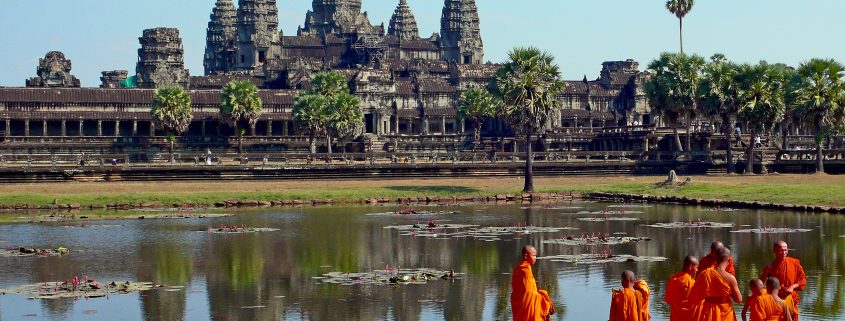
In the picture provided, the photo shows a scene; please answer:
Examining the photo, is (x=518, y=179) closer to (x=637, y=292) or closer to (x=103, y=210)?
(x=103, y=210)

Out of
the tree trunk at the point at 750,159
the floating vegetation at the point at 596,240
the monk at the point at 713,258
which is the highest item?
the tree trunk at the point at 750,159

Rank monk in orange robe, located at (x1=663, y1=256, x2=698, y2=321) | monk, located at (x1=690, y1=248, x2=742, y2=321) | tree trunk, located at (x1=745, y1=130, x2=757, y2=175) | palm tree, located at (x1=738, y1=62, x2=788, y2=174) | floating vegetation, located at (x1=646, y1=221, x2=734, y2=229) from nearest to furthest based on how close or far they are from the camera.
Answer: monk, located at (x1=690, y1=248, x2=742, y2=321)
monk in orange robe, located at (x1=663, y1=256, x2=698, y2=321)
floating vegetation, located at (x1=646, y1=221, x2=734, y2=229)
palm tree, located at (x1=738, y1=62, x2=788, y2=174)
tree trunk, located at (x1=745, y1=130, x2=757, y2=175)

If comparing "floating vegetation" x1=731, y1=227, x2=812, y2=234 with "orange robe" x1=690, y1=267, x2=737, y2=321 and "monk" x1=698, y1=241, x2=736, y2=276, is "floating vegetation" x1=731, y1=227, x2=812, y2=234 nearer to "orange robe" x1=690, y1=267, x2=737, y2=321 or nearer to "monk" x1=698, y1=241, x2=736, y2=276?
"monk" x1=698, y1=241, x2=736, y2=276

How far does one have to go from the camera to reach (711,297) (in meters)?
22.8

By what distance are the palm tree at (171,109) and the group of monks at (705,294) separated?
10681 cm

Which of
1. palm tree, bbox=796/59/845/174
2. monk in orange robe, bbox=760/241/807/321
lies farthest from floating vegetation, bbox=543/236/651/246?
palm tree, bbox=796/59/845/174

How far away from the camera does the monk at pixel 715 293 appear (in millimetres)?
22484

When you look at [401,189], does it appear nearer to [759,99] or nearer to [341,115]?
[759,99]

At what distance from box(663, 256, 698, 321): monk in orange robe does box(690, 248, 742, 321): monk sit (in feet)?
1.46

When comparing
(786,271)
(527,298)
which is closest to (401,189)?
(527,298)

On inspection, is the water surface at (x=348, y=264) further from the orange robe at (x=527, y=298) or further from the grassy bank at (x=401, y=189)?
the grassy bank at (x=401, y=189)

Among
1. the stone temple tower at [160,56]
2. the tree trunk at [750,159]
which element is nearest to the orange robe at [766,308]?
the tree trunk at [750,159]

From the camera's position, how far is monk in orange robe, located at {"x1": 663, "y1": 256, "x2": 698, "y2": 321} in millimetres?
23516

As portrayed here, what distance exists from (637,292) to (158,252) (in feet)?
81.1
